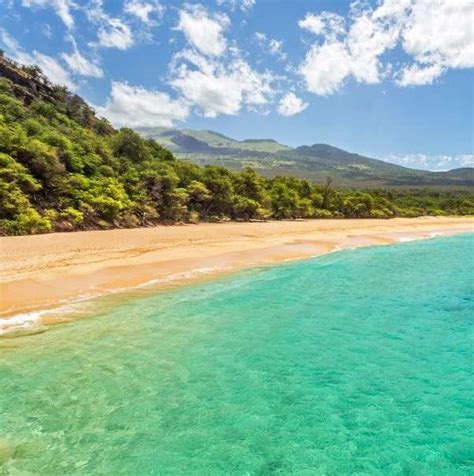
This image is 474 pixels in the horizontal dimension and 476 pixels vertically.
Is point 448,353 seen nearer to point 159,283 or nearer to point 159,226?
point 159,283

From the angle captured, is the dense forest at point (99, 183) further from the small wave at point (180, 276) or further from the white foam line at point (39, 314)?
the white foam line at point (39, 314)

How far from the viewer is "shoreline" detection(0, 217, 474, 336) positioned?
1588 cm

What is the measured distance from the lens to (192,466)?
6.73 metres

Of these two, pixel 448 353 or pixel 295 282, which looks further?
pixel 295 282

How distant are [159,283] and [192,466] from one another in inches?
526

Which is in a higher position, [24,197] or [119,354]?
[24,197]

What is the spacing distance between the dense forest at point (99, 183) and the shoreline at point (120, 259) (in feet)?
10.9

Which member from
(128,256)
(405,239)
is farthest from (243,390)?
(405,239)

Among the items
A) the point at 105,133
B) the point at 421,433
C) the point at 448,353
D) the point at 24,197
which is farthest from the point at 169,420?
the point at 105,133

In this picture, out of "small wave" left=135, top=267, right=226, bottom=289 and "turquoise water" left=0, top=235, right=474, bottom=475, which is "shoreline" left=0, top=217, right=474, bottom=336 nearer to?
"small wave" left=135, top=267, right=226, bottom=289

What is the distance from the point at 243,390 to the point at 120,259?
52.9 ft

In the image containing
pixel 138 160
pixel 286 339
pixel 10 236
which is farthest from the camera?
pixel 138 160

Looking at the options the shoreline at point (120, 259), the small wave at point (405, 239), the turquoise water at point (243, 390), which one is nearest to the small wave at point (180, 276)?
the shoreline at point (120, 259)

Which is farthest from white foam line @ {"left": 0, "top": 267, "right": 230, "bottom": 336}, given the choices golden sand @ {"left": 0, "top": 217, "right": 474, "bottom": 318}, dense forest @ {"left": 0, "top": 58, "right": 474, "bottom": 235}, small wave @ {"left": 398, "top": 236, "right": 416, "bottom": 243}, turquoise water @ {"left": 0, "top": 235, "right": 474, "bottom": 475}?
small wave @ {"left": 398, "top": 236, "right": 416, "bottom": 243}
